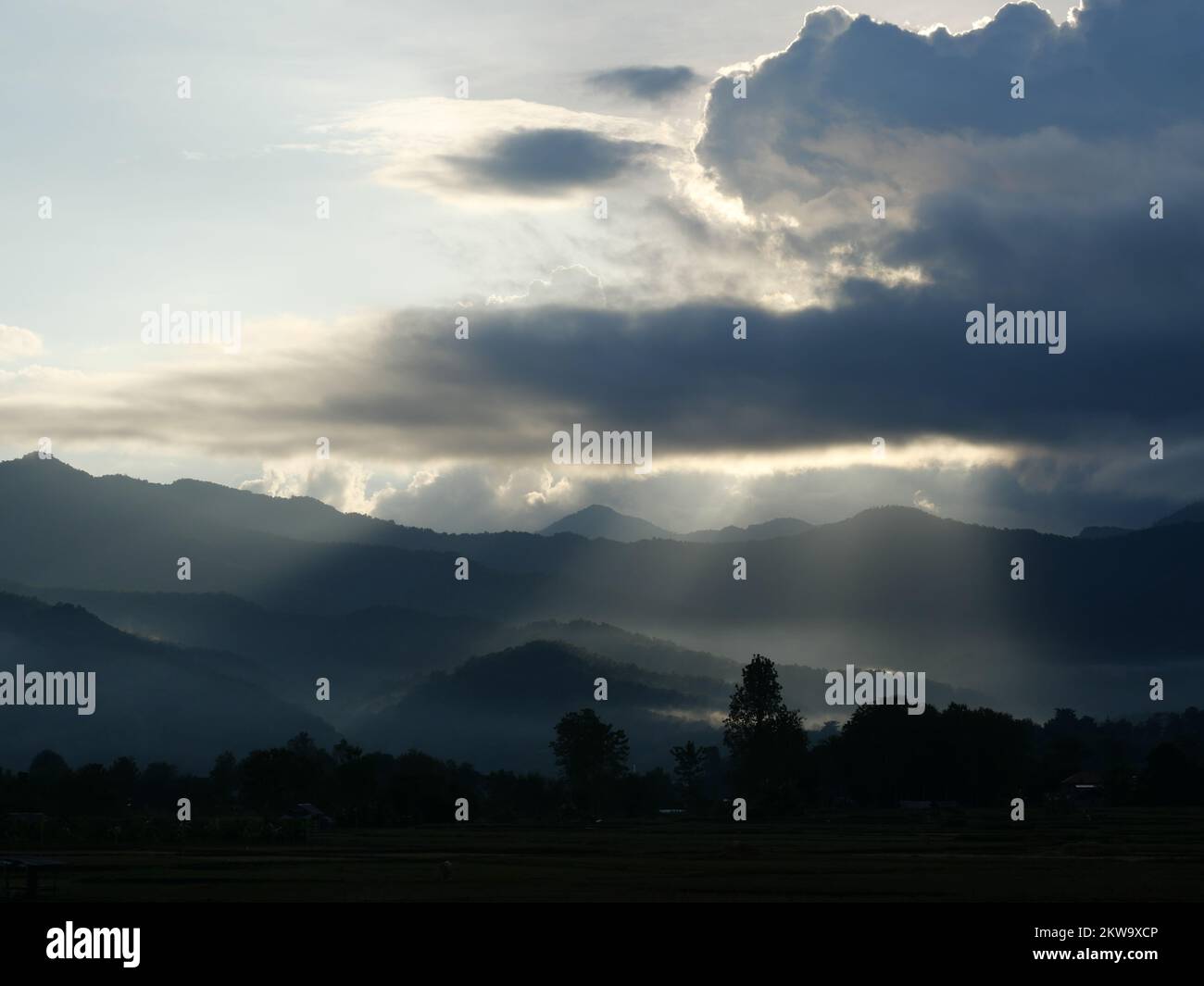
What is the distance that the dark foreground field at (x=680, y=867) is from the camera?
78.8 metres

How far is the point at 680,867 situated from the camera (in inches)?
3991

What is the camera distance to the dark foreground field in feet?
259
